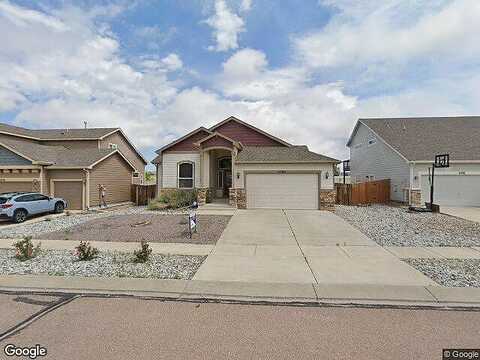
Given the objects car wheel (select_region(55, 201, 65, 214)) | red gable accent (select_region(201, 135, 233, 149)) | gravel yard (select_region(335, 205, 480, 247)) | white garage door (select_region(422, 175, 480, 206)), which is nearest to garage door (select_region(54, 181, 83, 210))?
car wheel (select_region(55, 201, 65, 214))

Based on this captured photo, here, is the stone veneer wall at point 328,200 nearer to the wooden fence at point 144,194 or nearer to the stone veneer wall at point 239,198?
the stone veneer wall at point 239,198

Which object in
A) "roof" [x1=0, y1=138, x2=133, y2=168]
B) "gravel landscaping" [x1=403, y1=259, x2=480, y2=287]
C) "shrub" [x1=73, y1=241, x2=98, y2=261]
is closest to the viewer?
"gravel landscaping" [x1=403, y1=259, x2=480, y2=287]

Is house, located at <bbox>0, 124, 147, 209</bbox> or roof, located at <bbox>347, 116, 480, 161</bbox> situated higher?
roof, located at <bbox>347, 116, 480, 161</bbox>

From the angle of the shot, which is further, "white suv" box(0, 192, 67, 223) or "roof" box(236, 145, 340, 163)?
"roof" box(236, 145, 340, 163)

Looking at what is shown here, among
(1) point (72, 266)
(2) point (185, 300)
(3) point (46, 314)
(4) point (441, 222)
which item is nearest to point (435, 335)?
(2) point (185, 300)

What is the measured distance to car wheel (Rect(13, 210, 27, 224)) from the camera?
13875 millimetres

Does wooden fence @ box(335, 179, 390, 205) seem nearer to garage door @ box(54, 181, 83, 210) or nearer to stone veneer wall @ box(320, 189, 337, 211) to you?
stone veneer wall @ box(320, 189, 337, 211)

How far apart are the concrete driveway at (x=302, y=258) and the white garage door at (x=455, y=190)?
11280mm

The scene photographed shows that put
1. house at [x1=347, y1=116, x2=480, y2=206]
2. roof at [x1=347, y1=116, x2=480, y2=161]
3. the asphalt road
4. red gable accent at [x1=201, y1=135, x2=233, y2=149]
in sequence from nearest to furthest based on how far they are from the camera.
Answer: the asphalt road → red gable accent at [x1=201, y1=135, x2=233, y2=149] → house at [x1=347, y1=116, x2=480, y2=206] → roof at [x1=347, y1=116, x2=480, y2=161]

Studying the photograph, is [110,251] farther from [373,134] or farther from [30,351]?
[373,134]

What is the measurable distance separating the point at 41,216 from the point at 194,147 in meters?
9.95

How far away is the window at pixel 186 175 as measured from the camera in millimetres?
19925

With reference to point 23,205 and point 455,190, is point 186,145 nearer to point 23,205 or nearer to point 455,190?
point 23,205

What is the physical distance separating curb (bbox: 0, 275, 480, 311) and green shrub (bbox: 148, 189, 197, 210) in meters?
11.9
